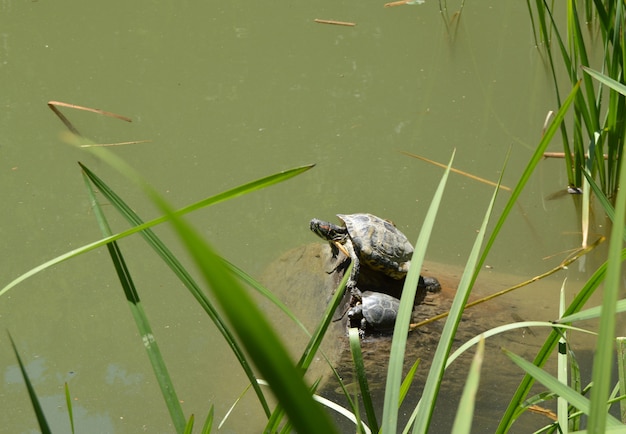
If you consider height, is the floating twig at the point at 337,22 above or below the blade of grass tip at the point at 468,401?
above

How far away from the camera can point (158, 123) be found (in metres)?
4.13

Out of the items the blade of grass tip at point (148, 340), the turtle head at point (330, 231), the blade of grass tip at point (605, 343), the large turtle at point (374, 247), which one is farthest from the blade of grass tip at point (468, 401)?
the turtle head at point (330, 231)

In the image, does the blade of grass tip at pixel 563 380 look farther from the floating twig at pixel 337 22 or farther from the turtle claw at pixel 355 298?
the floating twig at pixel 337 22

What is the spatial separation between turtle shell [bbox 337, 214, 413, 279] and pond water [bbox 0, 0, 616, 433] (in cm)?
48

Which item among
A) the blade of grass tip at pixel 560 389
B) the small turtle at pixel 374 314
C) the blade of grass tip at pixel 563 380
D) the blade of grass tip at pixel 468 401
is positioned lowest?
the small turtle at pixel 374 314

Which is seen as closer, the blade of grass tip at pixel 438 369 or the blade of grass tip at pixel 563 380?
the blade of grass tip at pixel 438 369

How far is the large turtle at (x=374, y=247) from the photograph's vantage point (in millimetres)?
2877

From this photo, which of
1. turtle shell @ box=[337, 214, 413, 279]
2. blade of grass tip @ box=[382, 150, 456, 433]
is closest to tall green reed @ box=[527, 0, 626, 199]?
turtle shell @ box=[337, 214, 413, 279]

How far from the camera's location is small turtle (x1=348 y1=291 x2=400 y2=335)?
2680mm

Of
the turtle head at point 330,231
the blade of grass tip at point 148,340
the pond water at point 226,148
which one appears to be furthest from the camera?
the turtle head at point 330,231

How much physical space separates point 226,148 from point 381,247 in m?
1.44

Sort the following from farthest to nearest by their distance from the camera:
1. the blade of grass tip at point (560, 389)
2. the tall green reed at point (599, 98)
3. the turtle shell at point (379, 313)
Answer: the turtle shell at point (379, 313)
the tall green reed at point (599, 98)
the blade of grass tip at point (560, 389)

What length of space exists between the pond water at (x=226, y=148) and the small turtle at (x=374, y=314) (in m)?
0.42

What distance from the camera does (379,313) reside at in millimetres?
2678
